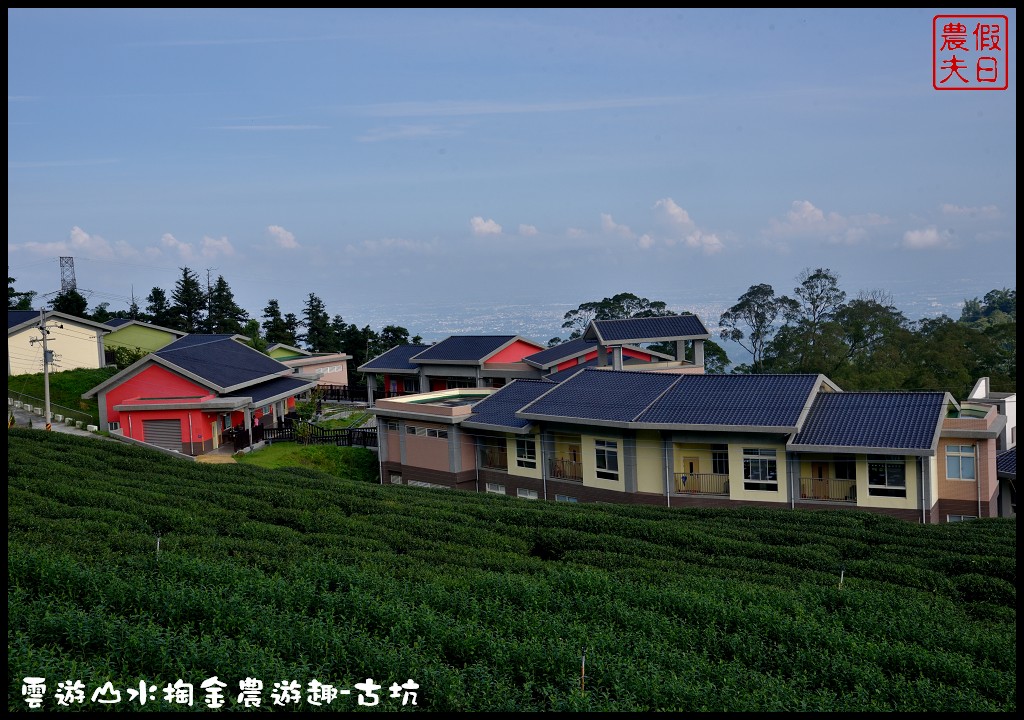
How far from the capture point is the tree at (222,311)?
187 feet

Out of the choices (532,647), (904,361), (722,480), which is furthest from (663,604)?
(904,361)

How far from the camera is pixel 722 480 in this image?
66.0 ft

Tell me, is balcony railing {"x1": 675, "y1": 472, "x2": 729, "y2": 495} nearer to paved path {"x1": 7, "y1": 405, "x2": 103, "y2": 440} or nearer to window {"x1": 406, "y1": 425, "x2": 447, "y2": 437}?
window {"x1": 406, "y1": 425, "x2": 447, "y2": 437}

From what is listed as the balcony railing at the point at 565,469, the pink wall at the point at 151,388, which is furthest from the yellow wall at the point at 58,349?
the balcony railing at the point at 565,469

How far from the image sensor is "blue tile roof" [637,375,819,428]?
769 inches

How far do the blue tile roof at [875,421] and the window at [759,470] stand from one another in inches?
35.2

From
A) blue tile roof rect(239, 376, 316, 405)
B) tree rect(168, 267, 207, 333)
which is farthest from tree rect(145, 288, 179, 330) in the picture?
blue tile roof rect(239, 376, 316, 405)

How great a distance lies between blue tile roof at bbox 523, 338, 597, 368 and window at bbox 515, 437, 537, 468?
12.5 metres

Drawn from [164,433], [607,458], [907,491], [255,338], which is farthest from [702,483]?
[255,338]

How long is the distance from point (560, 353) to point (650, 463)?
1686 centimetres

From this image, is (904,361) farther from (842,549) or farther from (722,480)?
(842,549)

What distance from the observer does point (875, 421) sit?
19.0 meters

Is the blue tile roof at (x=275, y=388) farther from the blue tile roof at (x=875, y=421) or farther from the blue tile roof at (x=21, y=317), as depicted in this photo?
the blue tile roof at (x=875, y=421)

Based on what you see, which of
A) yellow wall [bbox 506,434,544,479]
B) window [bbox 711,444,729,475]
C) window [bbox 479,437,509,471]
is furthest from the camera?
window [bbox 479,437,509,471]
